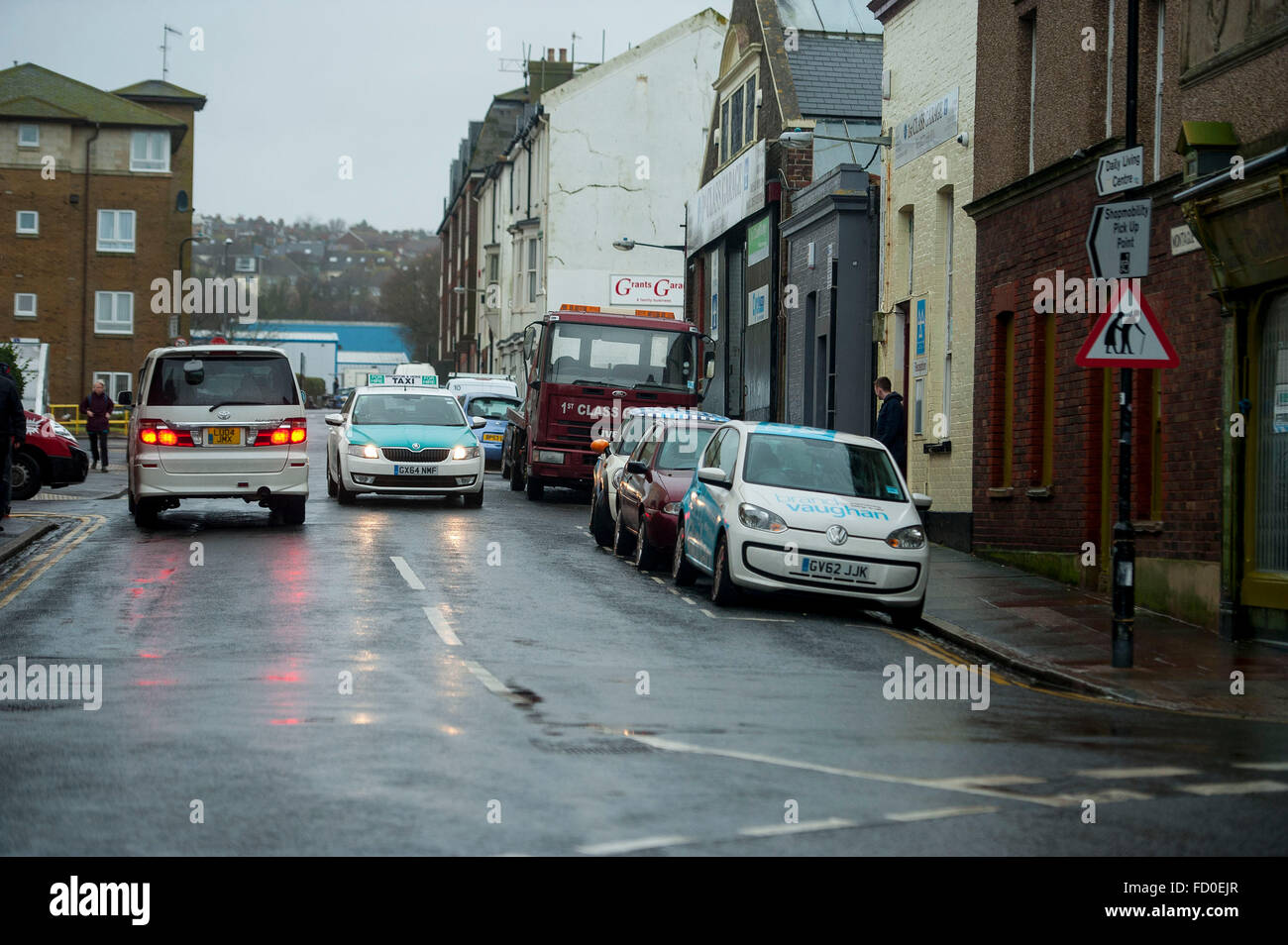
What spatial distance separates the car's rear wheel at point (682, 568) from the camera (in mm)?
17125

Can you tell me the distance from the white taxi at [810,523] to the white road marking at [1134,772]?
681 centimetres

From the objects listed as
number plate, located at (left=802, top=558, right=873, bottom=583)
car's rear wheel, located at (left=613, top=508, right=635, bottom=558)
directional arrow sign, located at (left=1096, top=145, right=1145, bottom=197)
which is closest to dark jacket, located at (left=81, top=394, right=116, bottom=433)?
car's rear wheel, located at (left=613, top=508, right=635, bottom=558)

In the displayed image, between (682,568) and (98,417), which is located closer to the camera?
(682,568)

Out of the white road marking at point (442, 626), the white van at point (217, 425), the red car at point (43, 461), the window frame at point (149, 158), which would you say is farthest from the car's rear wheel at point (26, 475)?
the window frame at point (149, 158)

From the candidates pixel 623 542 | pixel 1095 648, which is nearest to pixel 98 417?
pixel 623 542

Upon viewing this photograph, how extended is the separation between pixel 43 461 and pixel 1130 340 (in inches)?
759

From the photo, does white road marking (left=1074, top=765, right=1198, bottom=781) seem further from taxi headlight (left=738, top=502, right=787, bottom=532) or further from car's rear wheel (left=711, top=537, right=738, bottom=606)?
car's rear wheel (left=711, top=537, right=738, bottom=606)

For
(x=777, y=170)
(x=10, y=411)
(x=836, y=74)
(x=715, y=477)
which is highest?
(x=836, y=74)

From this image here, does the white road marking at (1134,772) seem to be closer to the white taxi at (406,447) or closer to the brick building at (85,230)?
the white taxi at (406,447)

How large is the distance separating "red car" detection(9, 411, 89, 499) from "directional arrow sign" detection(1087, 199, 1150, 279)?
1884 centimetres

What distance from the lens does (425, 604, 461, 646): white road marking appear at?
12.5 m

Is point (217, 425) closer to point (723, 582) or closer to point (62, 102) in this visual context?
point (723, 582)

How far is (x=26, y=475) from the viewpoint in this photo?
2689 cm
